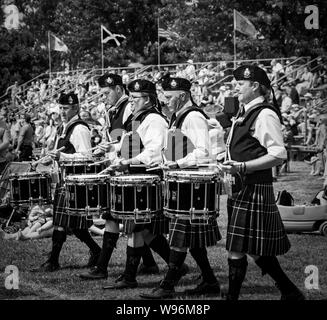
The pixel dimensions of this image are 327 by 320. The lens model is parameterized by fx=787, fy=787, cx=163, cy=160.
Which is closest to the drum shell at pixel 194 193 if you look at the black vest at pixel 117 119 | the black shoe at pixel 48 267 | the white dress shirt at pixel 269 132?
the white dress shirt at pixel 269 132

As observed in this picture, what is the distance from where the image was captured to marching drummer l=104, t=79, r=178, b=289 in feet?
22.2

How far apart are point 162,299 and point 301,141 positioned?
12826 millimetres

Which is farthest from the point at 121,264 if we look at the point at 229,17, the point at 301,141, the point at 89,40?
the point at 89,40

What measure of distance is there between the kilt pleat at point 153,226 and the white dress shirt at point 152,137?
0.49 meters

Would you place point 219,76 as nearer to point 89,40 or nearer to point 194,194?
point 89,40

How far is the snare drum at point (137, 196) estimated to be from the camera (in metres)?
6.62

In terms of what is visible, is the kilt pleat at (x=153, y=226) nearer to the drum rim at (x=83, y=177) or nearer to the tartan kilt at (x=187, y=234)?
the tartan kilt at (x=187, y=234)

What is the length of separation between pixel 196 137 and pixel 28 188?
2416 mm

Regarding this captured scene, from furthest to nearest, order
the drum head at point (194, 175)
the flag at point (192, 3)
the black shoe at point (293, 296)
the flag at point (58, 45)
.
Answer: the flag at point (58, 45), the flag at point (192, 3), the drum head at point (194, 175), the black shoe at point (293, 296)

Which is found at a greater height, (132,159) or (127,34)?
(127,34)

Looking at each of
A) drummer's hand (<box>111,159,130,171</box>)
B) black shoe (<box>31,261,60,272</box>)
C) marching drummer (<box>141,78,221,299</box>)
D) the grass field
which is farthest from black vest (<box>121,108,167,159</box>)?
black shoe (<box>31,261,60,272</box>)

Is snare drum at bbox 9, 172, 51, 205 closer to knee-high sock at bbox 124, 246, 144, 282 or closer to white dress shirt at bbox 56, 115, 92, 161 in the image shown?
white dress shirt at bbox 56, 115, 92, 161
